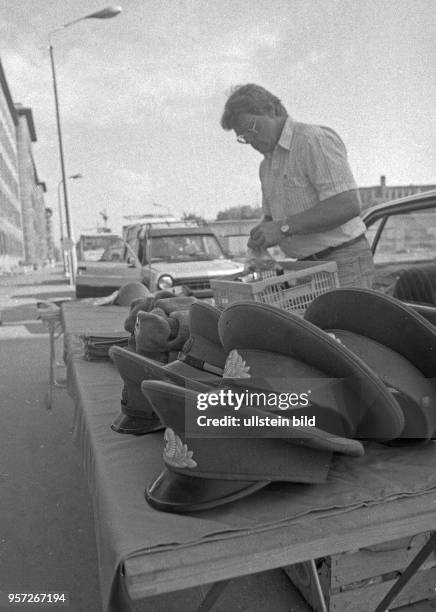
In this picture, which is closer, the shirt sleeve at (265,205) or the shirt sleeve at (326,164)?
the shirt sleeve at (326,164)

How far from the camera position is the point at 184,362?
162 centimetres

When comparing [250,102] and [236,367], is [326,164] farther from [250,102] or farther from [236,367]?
[236,367]

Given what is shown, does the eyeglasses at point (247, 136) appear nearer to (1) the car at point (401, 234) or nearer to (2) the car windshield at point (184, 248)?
(1) the car at point (401, 234)

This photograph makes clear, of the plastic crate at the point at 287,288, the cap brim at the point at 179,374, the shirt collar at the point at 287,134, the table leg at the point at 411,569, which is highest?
the shirt collar at the point at 287,134

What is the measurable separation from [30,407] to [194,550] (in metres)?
3.96

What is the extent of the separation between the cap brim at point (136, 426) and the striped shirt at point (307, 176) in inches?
54.4

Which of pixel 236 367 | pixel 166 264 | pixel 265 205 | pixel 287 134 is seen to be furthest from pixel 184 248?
pixel 236 367

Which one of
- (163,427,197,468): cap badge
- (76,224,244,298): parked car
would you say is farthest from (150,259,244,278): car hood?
(163,427,197,468): cap badge

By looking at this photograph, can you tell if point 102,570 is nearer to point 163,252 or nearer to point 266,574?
point 266,574

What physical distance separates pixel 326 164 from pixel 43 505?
2307mm

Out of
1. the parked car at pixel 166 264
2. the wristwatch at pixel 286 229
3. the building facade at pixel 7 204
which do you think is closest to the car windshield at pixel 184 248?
the parked car at pixel 166 264

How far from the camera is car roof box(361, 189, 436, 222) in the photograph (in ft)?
10.6

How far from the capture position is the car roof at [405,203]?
3217 millimetres

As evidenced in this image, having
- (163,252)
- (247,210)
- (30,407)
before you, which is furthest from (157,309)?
(247,210)
